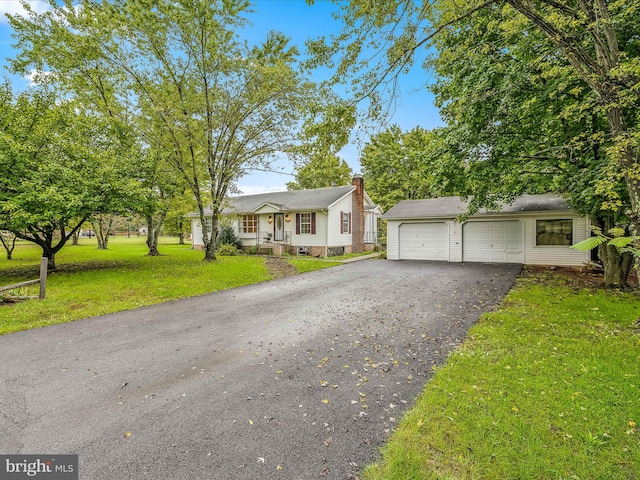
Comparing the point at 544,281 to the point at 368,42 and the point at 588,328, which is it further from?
the point at 368,42

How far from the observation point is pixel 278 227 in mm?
21391

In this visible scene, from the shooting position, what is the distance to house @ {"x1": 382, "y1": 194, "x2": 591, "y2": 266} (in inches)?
549

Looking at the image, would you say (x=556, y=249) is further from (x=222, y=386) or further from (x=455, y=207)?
(x=222, y=386)

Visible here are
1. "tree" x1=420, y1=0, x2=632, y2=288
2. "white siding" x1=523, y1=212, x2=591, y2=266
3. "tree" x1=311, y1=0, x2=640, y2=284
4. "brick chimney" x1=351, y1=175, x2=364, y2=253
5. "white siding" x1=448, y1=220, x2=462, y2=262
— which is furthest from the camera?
"brick chimney" x1=351, y1=175, x2=364, y2=253

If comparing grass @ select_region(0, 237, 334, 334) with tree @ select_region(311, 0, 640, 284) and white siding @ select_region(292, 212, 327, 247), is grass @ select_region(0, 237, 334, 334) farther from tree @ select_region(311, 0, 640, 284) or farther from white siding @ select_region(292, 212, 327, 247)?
tree @ select_region(311, 0, 640, 284)

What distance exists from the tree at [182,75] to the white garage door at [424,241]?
8482 mm

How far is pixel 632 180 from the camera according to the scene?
4.52 metres

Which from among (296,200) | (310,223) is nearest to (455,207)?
(310,223)

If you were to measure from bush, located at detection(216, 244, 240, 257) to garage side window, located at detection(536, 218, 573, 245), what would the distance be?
1709 cm

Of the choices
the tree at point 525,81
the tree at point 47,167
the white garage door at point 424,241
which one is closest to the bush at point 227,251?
the tree at point 47,167

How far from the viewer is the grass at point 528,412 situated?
2.35 meters

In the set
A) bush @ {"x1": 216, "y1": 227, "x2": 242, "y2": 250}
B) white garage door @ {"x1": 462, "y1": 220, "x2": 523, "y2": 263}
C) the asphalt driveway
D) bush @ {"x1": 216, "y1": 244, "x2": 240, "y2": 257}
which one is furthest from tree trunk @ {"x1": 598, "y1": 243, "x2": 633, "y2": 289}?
bush @ {"x1": 216, "y1": 227, "x2": 242, "y2": 250}

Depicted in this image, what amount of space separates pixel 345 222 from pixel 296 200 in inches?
159

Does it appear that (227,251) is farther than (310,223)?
Yes
